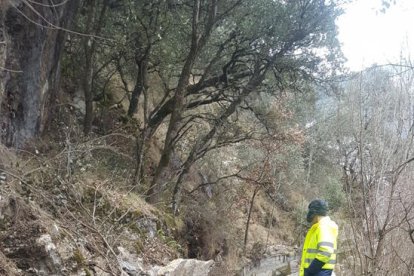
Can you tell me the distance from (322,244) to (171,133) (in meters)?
Answer: 6.79

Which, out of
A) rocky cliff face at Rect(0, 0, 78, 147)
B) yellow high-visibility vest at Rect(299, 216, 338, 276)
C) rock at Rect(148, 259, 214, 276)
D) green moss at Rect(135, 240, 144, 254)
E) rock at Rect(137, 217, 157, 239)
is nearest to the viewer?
yellow high-visibility vest at Rect(299, 216, 338, 276)

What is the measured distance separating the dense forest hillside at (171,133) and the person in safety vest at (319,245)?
129cm

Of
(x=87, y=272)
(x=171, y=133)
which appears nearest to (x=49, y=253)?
(x=87, y=272)

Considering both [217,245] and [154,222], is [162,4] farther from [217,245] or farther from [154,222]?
[217,245]

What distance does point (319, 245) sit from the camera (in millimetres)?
5836

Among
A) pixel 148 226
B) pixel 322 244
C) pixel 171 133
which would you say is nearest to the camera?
pixel 322 244

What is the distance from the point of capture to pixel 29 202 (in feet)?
22.2

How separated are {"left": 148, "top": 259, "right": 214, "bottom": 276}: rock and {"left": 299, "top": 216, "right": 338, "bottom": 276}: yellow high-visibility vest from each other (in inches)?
112

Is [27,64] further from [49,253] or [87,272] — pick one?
[87,272]

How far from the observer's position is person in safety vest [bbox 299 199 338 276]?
5.81 meters

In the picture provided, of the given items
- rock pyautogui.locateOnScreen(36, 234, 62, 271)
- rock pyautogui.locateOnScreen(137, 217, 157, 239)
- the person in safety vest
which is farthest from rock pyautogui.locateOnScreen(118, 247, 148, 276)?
the person in safety vest

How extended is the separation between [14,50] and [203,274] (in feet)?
18.1

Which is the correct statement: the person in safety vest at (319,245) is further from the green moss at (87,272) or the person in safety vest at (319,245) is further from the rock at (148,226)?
the rock at (148,226)

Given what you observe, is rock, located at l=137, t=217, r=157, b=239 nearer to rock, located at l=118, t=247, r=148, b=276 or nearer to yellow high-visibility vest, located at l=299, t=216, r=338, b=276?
rock, located at l=118, t=247, r=148, b=276
